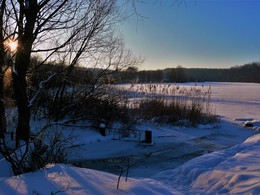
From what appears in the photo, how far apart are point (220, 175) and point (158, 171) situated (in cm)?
229

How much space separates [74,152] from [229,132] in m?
6.41

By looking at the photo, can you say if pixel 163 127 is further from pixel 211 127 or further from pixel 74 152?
pixel 74 152

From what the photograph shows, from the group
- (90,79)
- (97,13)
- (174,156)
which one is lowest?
(174,156)

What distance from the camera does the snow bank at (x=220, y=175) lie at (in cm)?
400

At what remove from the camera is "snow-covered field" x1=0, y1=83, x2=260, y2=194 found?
11.3ft

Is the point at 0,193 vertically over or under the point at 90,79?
under

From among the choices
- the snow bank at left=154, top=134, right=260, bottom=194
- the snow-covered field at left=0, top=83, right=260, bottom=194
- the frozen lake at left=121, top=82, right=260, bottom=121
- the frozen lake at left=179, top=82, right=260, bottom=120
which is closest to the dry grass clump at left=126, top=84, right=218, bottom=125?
the frozen lake at left=121, top=82, right=260, bottom=121

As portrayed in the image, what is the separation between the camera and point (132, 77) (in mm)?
12594

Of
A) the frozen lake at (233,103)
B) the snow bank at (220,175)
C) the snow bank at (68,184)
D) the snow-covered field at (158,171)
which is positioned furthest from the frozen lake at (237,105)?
the snow bank at (68,184)

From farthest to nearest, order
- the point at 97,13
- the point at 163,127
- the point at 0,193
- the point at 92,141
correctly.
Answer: the point at 163,127
the point at 97,13
the point at 92,141
the point at 0,193

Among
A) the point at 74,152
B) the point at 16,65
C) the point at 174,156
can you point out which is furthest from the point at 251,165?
the point at 16,65

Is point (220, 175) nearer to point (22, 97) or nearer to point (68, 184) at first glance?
point (68, 184)

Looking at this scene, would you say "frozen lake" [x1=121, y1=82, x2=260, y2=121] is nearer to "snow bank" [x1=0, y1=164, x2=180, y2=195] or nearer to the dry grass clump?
the dry grass clump

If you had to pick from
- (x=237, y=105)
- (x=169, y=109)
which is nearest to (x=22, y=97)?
(x=169, y=109)
